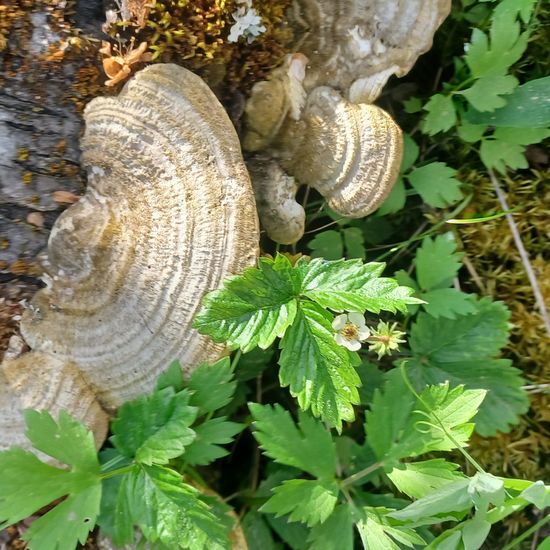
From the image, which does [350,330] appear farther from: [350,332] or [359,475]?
[359,475]

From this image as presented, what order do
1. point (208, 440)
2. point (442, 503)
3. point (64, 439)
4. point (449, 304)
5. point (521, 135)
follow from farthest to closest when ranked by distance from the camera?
point (521, 135) → point (449, 304) → point (208, 440) → point (64, 439) → point (442, 503)

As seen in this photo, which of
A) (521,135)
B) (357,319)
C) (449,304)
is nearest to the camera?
(357,319)

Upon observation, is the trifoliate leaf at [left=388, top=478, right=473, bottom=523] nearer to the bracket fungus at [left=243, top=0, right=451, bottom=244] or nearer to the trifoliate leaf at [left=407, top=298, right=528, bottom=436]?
the trifoliate leaf at [left=407, top=298, right=528, bottom=436]

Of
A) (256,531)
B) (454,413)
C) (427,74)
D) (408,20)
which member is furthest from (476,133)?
(256,531)

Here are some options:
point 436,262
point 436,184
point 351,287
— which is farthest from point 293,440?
point 436,184

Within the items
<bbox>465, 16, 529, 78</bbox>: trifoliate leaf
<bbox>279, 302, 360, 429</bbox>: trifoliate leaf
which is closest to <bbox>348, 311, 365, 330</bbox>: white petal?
<bbox>279, 302, 360, 429</bbox>: trifoliate leaf

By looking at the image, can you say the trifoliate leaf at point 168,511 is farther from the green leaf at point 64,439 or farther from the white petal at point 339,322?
the white petal at point 339,322
